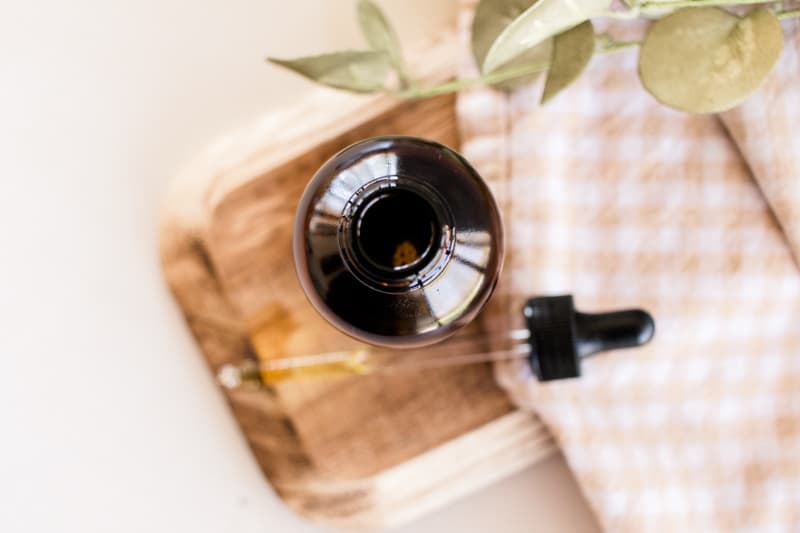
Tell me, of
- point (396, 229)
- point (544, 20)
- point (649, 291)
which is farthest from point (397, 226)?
point (649, 291)

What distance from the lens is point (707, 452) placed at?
1.72 feet

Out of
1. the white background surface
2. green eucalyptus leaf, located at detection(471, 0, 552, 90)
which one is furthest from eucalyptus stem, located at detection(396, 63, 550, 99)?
the white background surface

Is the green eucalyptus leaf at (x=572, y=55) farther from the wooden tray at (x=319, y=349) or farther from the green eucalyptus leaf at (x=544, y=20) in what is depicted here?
the wooden tray at (x=319, y=349)

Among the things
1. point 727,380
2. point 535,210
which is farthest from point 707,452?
point 535,210

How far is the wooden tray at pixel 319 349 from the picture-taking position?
544 mm

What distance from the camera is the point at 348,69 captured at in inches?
18.9

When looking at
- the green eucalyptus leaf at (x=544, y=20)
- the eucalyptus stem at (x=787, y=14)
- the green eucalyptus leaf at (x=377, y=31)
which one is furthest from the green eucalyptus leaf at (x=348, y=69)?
the eucalyptus stem at (x=787, y=14)

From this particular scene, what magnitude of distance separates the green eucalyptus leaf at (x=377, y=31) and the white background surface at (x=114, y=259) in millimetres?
92

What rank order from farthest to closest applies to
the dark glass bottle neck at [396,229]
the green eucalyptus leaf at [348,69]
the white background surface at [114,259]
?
the white background surface at [114,259], the green eucalyptus leaf at [348,69], the dark glass bottle neck at [396,229]

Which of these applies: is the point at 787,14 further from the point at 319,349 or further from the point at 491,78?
the point at 319,349

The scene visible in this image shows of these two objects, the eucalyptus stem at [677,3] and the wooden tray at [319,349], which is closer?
the eucalyptus stem at [677,3]

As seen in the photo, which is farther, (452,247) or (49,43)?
(49,43)

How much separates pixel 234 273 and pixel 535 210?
8.2 inches

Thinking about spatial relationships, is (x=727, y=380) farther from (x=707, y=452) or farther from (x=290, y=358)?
(x=290, y=358)
